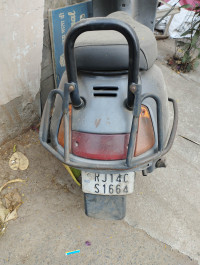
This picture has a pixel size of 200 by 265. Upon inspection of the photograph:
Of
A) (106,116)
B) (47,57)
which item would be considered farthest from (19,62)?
(106,116)

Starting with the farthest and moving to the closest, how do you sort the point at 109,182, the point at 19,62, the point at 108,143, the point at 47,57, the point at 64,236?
1. the point at 47,57
2. the point at 19,62
3. the point at 64,236
4. the point at 109,182
5. the point at 108,143

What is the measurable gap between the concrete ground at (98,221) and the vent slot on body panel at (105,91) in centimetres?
106

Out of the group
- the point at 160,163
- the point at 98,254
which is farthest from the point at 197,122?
the point at 98,254

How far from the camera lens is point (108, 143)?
1246 mm

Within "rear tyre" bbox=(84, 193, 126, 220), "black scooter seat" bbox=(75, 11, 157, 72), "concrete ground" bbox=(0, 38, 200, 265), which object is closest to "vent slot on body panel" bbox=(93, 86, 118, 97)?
"black scooter seat" bbox=(75, 11, 157, 72)

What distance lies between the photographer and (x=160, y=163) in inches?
66.6

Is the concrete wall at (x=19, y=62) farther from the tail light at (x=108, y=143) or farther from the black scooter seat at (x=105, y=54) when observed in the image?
the tail light at (x=108, y=143)

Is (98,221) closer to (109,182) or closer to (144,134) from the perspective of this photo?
(109,182)

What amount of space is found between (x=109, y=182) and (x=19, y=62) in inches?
54.5

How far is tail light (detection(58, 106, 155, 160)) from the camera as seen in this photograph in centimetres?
125

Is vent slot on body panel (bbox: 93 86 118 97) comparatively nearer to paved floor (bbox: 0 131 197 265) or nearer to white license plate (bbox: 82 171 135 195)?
white license plate (bbox: 82 171 135 195)

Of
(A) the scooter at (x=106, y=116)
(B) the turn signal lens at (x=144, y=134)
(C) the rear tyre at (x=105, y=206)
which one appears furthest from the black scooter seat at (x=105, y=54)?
(C) the rear tyre at (x=105, y=206)

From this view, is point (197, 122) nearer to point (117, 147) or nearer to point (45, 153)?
point (45, 153)

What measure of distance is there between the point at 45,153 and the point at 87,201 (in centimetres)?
96
